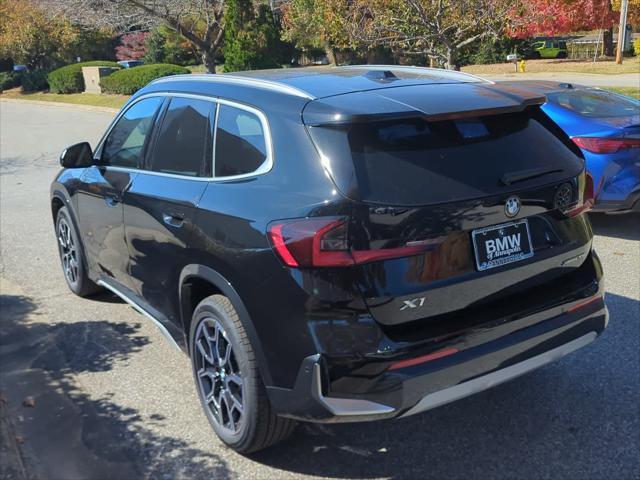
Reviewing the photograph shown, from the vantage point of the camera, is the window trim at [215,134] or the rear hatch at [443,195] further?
the window trim at [215,134]

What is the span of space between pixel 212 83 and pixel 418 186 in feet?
4.94

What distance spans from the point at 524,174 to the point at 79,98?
31.3 m

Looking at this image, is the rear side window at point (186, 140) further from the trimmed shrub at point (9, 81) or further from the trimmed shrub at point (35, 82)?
the trimmed shrub at point (9, 81)

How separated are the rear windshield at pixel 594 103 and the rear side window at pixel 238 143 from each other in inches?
190

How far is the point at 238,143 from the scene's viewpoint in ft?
10.9

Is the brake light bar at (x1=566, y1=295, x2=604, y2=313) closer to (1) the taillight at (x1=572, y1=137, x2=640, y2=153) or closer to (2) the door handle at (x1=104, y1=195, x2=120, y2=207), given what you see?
(2) the door handle at (x1=104, y1=195, x2=120, y2=207)

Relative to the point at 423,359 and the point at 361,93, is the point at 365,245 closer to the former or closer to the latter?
the point at 423,359

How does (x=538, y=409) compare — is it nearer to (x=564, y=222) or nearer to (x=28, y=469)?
(x=564, y=222)

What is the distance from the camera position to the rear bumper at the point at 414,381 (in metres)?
2.73

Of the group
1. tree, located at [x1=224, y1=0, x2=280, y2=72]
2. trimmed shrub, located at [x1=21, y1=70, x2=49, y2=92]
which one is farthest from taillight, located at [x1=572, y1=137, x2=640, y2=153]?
trimmed shrub, located at [x1=21, y1=70, x2=49, y2=92]

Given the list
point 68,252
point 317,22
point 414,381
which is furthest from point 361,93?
point 317,22

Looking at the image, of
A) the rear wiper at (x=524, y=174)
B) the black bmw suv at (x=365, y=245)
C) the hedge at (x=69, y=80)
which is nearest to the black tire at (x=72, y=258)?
the black bmw suv at (x=365, y=245)

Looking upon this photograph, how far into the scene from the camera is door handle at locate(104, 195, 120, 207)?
170 inches

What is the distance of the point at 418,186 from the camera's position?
9.20 feet
